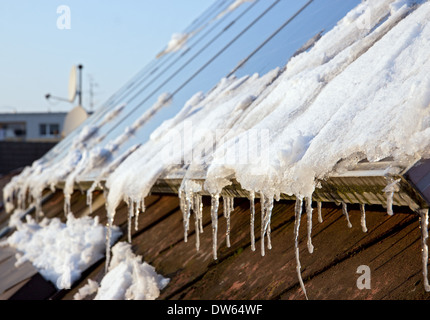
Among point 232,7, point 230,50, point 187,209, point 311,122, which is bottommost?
point 187,209

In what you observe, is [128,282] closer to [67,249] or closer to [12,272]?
[67,249]

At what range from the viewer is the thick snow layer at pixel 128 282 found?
8.09 ft

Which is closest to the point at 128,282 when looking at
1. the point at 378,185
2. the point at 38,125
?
the point at 378,185

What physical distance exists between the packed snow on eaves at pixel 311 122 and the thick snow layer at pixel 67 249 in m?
0.34

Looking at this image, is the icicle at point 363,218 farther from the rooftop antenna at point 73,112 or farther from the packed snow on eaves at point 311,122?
the rooftop antenna at point 73,112

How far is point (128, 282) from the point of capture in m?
2.60

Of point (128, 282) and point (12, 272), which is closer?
point (128, 282)

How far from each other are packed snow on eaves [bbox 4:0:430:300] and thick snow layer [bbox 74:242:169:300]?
12.0 inches

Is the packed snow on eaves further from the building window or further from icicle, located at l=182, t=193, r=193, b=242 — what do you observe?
the building window

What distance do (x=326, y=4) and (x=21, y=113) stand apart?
36.4 m

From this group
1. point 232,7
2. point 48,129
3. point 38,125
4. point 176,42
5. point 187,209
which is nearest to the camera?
point 187,209

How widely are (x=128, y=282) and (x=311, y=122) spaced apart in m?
1.28

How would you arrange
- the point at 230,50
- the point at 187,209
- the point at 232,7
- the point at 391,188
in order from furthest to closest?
the point at 232,7 → the point at 230,50 → the point at 187,209 → the point at 391,188
